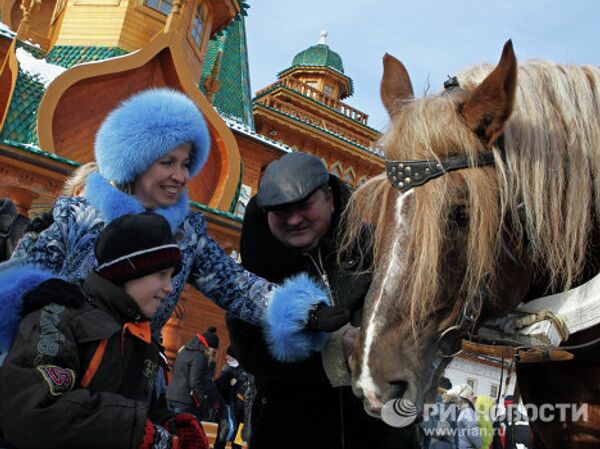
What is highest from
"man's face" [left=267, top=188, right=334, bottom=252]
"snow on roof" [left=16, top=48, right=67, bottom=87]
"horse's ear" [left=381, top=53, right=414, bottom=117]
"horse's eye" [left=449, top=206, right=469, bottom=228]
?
"snow on roof" [left=16, top=48, right=67, bottom=87]

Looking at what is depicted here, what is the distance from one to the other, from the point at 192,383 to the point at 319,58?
984 inches

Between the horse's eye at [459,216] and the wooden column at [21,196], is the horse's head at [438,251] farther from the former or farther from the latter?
the wooden column at [21,196]

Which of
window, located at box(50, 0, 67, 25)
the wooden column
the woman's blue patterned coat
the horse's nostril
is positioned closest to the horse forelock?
the horse's nostril

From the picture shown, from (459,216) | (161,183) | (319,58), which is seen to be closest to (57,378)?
(161,183)

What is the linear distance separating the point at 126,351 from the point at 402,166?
1187 millimetres

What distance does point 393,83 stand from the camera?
2486 millimetres

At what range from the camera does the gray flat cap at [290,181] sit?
7.89ft

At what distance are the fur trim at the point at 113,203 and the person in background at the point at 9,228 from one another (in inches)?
84.9

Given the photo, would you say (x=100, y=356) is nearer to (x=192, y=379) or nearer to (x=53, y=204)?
(x=53, y=204)

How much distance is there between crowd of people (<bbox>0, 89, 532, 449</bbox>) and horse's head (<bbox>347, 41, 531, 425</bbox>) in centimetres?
43

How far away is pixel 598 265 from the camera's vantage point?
211 centimetres

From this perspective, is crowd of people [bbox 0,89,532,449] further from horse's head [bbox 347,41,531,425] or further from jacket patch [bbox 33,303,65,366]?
horse's head [bbox 347,41,531,425]

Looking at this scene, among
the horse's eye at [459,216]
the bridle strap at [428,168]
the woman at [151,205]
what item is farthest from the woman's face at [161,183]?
the horse's eye at [459,216]

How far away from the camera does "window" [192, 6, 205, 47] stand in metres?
15.8
